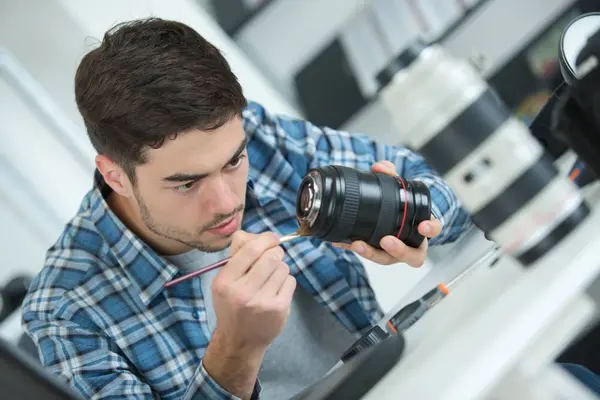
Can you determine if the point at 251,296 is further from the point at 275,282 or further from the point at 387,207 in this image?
Answer: the point at 387,207

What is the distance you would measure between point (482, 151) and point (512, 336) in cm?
11

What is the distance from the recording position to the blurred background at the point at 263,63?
130 cm

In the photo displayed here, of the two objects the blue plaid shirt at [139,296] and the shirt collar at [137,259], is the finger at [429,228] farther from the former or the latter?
the shirt collar at [137,259]

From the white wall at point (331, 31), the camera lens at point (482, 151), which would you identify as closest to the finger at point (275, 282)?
the camera lens at point (482, 151)

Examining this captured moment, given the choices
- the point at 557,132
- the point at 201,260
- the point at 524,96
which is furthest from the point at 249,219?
the point at 524,96

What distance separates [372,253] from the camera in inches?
28.9

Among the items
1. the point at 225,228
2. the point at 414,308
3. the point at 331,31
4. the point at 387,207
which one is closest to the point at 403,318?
the point at 414,308

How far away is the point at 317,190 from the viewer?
2.07 feet

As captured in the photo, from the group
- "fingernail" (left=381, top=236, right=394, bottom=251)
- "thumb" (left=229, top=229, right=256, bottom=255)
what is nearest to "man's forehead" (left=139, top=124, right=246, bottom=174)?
"thumb" (left=229, top=229, right=256, bottom=255)

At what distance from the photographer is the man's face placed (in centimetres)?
76

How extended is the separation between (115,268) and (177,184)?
0.72ft

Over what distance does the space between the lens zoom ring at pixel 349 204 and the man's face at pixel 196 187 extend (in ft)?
0.70

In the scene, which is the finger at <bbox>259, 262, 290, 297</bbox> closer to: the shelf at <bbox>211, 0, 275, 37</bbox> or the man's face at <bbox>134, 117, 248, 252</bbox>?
the man's face at <bbox>134, 117, 248, 252</bbox>

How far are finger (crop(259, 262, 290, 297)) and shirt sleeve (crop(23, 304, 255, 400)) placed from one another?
20 centimetres
